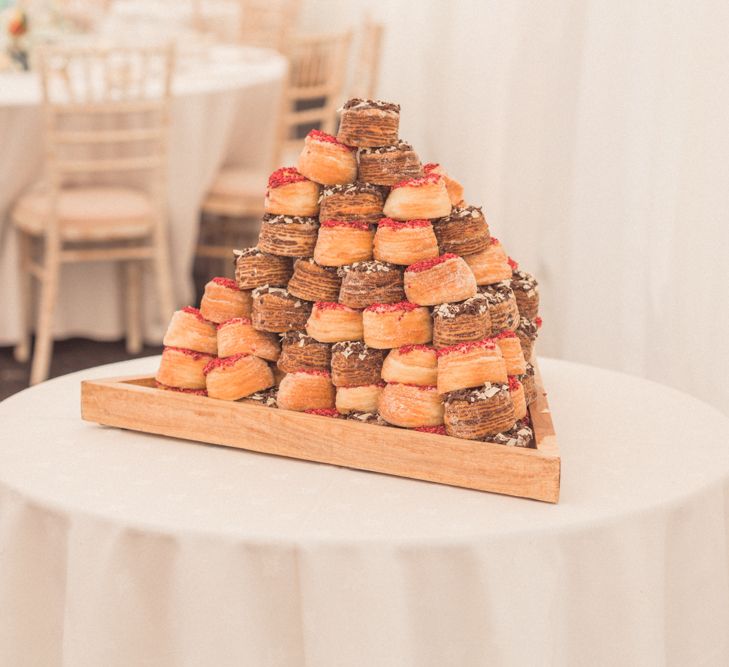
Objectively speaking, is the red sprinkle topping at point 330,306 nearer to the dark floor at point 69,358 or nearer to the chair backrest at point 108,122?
the chair backrest at point 108,122

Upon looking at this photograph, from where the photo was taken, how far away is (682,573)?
1457 millimetres

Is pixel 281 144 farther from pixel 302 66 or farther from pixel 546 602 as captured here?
pixel 546 602

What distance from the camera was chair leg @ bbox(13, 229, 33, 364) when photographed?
13.8ft

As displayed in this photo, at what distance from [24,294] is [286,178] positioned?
2.88 meters

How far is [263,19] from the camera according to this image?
6980 mm

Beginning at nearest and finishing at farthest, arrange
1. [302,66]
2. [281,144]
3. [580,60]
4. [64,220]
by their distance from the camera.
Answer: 1. [580,60]
2. [64,220]
3. [281,144]
4. [302,66]

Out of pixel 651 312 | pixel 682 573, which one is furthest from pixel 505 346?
pixel 651 312

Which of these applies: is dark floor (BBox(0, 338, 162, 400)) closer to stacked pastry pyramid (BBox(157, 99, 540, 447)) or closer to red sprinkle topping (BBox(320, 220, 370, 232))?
stacked pastry pyramid (BBox(157, 99, 540, 447))

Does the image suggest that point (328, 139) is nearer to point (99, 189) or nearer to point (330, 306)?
point (330, 306)

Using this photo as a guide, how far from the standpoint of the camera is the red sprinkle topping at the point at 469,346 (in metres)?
1.45

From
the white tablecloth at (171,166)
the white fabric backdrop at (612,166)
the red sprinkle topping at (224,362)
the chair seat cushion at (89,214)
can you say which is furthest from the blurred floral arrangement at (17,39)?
the red sprinkle topping at (224,362)

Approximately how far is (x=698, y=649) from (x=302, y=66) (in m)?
4.47

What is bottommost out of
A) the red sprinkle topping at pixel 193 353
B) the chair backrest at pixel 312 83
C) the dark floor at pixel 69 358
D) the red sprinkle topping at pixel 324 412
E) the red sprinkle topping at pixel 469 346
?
the dark floor at pixel 69 358

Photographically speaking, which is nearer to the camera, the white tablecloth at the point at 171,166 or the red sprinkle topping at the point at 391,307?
the red sprinkle topping at the point at 391,307
